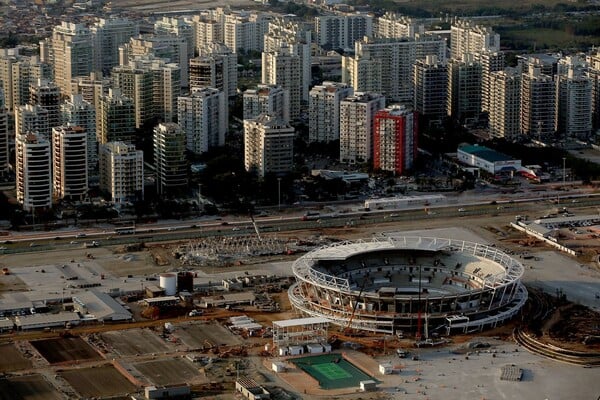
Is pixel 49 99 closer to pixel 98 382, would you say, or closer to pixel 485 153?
pixel 485 153

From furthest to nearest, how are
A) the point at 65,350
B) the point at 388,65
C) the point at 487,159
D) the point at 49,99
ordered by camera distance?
the point at 388,65 < the point at 49,99 < the point at 487,159 < the point at 65,350

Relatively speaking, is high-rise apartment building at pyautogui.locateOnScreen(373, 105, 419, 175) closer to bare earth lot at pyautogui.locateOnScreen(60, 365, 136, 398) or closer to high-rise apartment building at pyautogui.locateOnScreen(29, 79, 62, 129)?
high-rise apartment building at pyautogui.locateOnScreen(29, 79, 62, 129)

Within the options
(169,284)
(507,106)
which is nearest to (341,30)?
(507,106)

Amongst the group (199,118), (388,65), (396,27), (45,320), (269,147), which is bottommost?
(45,320)

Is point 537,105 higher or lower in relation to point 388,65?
lower

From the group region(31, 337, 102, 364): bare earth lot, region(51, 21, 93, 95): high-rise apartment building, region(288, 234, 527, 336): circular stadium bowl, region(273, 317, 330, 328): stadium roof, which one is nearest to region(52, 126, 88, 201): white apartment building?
region(288, 234, 527, 336): circular stadium bowl

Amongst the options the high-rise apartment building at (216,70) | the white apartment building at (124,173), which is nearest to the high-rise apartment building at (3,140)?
the white apartment building at (124,173)

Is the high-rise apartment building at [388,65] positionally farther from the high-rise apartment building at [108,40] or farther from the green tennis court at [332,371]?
the green tennis court at [332,371]
